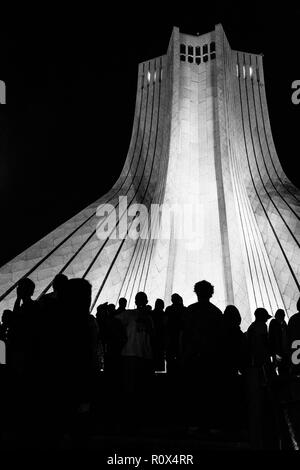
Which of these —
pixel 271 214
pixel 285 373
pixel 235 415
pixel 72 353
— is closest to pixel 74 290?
pixel 72 353

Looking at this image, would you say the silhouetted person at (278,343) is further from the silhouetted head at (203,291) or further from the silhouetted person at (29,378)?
the silhouetted person at (29,378)

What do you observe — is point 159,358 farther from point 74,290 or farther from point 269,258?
point 269,258

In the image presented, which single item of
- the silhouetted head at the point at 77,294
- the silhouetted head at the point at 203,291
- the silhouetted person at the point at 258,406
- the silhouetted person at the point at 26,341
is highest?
the silhouetted head at the point at 203,291

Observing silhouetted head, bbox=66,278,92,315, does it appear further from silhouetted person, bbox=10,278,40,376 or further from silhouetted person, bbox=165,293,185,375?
silhouetted person, bbox=165,293,185,375

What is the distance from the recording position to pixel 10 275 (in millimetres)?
10039

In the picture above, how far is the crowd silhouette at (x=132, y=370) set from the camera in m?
2.23

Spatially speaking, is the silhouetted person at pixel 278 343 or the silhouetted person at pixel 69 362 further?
the silhouetted person at pixel 278 343

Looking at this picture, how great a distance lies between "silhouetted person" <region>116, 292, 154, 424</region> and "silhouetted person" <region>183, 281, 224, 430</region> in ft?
1.88

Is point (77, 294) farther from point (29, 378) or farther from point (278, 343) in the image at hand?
point (278, 343)

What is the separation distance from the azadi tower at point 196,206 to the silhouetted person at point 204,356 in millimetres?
5461

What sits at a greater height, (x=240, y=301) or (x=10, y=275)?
(x=10, y=275)

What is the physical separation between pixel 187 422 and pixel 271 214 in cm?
899
